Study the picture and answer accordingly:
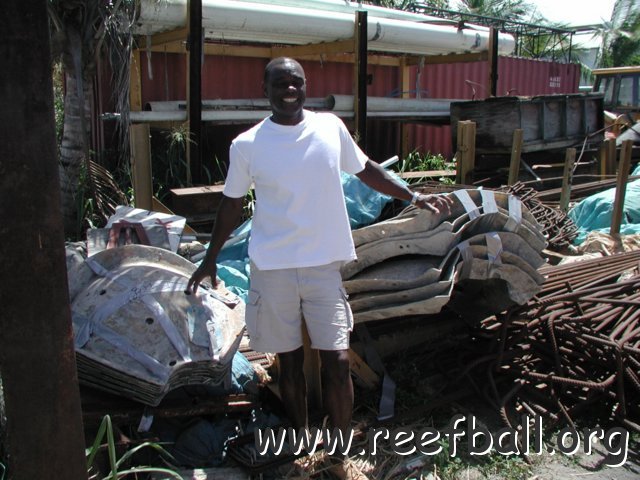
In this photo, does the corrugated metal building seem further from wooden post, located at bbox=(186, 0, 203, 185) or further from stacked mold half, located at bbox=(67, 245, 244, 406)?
stacked mold half, located at bbox=(67, 245, 244, 406)

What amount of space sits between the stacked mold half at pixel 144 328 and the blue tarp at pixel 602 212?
533 cm

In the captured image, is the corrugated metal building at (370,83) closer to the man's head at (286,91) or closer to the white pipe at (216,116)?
the white pipe at (216,116)

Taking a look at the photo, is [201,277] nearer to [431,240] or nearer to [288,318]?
[288,318]

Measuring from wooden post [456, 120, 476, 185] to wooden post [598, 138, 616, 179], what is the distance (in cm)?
322

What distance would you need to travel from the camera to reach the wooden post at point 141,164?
18.0ft

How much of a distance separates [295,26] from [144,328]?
5914mm

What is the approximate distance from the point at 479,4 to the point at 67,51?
77.1 ft

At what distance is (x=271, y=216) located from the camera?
2.80 meters

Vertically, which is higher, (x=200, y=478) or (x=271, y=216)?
(x=271, y=216)

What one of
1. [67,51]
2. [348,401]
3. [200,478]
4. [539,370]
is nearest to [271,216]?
[348,401]

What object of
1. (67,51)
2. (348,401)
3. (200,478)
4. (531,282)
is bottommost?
(200,478)

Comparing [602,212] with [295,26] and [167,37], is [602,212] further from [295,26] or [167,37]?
[167,37]

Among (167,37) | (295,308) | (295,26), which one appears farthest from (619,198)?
(167,37)

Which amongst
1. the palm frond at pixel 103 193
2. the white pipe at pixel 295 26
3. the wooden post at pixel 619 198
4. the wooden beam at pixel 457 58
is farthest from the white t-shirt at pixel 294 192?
the wooden beam at pixel 457 58
